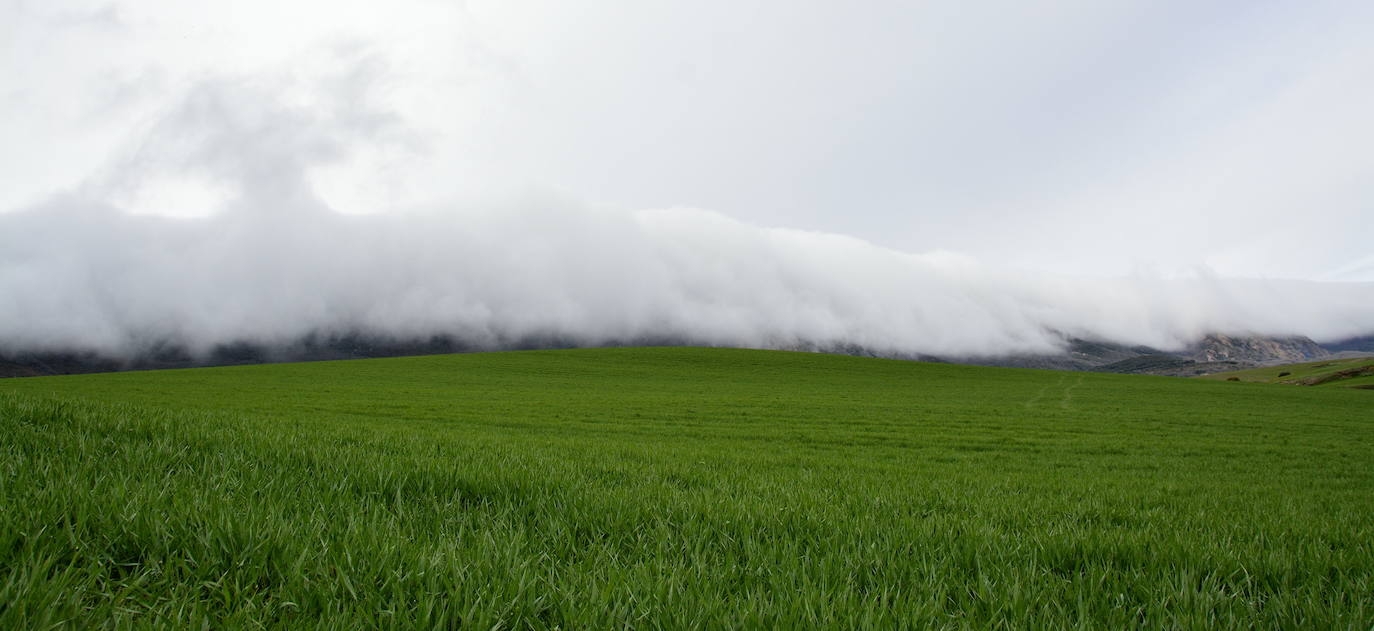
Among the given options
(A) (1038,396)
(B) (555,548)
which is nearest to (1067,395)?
(A) (1038,396)

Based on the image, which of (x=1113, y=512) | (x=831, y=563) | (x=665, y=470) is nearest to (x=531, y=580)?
(x=831, y=563)

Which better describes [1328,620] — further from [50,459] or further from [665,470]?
[50,459]

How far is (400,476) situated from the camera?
13.2 feet

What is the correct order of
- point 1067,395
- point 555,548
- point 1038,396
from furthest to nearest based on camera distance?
point 1067,395, point 1038,396, point 555,548

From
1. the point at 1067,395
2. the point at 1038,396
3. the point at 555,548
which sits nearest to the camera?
the point at 555,548

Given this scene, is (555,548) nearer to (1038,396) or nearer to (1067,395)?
(1038,396)

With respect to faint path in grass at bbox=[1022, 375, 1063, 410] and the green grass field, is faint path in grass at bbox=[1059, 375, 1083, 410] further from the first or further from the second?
the green grass field

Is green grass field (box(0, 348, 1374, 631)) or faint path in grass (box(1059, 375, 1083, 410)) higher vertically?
green grass field (box(0, 348, 1374, 631))

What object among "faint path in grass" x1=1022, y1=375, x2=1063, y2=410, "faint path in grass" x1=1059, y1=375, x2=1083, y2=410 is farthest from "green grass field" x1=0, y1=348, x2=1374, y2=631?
"faint path in grass" x1=1059, y1=375, x2=1083, y2=410

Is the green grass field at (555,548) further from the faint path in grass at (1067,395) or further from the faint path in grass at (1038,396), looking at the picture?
the faint path in grass at (1067,395)

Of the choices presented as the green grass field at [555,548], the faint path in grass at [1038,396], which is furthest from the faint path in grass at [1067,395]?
the green grass field at [555,548]

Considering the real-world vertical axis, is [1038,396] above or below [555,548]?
below

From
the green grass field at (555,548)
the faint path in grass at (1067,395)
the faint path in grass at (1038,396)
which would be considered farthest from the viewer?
the faint path in grass at (1067,395)

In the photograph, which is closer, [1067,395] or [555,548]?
[555,548]
